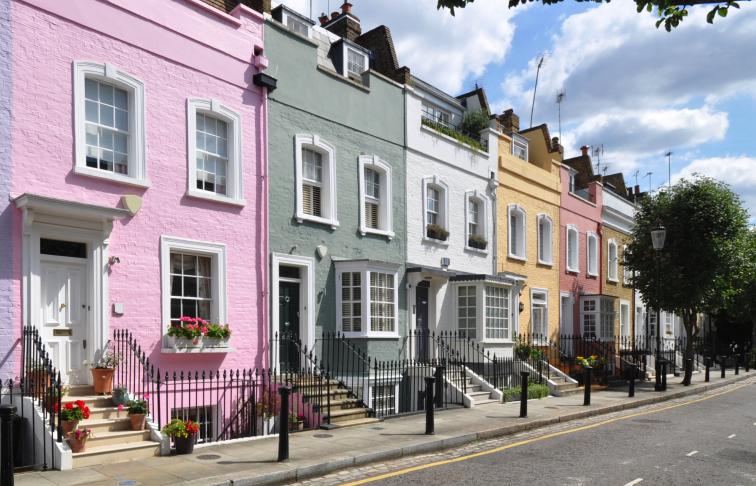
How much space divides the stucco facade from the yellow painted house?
19.8ft

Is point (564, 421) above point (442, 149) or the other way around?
the other way around

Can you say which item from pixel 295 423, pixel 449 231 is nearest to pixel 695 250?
pixel 449 231

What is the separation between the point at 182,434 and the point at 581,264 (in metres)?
22.0

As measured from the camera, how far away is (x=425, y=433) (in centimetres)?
1206

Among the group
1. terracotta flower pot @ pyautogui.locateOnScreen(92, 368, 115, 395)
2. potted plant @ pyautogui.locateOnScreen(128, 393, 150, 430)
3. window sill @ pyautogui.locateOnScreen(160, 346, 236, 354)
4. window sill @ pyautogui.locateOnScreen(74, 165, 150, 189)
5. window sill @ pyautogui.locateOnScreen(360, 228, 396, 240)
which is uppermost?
window sill @ pyautogui.locateOnScreen(74, 165, 150, 189)

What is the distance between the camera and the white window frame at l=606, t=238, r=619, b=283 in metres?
31.1

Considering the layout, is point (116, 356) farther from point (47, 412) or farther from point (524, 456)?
point (524, 456)

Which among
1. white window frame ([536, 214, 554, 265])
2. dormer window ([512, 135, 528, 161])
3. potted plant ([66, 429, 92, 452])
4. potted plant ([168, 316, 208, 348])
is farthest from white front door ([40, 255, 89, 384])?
white window frame ([536, 214, 554, 265])

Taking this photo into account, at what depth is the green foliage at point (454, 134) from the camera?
20516mm

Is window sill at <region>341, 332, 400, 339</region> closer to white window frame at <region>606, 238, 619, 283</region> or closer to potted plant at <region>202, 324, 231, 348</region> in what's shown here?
potted plant at <region>202, 324, 231, 348</region>

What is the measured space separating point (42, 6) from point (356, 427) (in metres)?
9.18

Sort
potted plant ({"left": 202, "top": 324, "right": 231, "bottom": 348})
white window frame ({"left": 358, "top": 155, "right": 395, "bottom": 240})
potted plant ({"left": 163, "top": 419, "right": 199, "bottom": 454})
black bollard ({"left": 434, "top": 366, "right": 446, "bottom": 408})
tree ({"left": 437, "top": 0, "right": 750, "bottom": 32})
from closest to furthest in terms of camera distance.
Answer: tree ({"left": 437, "top": 0, "right": 750, "bottom": 32}) < potted plant ({"left": 163, "top": 419, "right": 199, "bottom": 454}) < potted plant ({"left": 202, "top": 324, "right": 231, "bottom": 348}) < black bollard ({"left": 434, "top": 366, "right": 446, "bottom": 408}) < white window frame ({"left": 358, "top": 155, "right": 395, "bottom": 240})

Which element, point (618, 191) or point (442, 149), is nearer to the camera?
point (442, 149)

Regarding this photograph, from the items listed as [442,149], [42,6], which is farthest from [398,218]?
[42,6]
